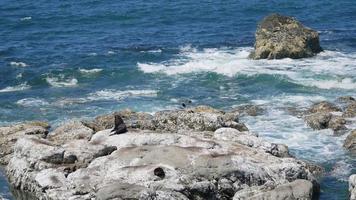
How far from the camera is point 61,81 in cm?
6397

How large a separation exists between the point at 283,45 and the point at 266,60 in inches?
81.1

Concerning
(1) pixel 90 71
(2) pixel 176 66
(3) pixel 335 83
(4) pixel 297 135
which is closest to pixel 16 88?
(1) pixel 90 71

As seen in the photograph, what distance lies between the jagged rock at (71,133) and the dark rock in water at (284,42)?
26.6 meters

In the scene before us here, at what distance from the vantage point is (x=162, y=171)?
33125 mm

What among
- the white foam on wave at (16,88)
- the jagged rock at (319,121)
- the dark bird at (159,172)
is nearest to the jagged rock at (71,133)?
the dark bird at (159,172)

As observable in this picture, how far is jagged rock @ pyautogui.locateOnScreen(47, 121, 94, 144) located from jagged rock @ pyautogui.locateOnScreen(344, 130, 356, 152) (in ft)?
49.2

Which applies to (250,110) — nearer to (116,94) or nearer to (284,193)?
(116,94)

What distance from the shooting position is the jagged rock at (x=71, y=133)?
41.7m

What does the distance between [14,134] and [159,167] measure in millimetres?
14433

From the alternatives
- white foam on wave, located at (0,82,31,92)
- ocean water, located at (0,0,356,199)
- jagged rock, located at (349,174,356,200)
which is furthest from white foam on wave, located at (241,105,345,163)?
white foam on wave, located at (0,82,31,92)

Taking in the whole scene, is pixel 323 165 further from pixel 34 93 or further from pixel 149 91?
pixel 34 93

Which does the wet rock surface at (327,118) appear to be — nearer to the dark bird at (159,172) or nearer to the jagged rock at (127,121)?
the jagged rock at (127,121)

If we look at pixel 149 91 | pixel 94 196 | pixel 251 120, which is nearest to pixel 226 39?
pixel 149 91

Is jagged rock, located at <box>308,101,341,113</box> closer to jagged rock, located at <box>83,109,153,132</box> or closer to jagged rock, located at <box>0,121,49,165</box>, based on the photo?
jagged rock, located at <box>83,109,153,132</box>
